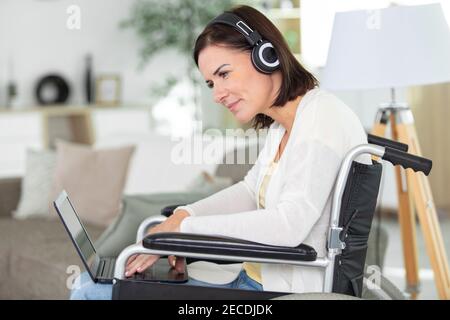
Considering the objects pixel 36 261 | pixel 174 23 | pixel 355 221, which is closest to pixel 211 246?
pixel 355 221

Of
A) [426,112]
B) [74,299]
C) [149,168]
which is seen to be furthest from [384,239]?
[426,112]

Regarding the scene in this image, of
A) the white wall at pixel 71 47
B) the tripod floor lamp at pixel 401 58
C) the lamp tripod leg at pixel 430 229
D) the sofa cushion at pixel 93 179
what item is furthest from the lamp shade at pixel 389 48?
the white wall at pixel 71 47

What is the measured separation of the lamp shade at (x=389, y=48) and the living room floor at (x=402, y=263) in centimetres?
118

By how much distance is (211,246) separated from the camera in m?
1.55

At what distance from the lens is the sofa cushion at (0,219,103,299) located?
9.50ft

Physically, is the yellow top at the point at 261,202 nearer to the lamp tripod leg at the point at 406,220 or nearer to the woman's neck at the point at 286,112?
the woman's neck at the point at 286,112

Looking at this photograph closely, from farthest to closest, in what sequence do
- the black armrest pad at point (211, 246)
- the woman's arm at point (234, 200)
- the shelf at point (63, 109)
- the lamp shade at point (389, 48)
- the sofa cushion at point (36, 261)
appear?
the shelf at point (63, 109) < the sofa cushion at point (36, 261) < the lamp shade at point (389, 48) < the woman's arm at point (234, 200) < the black armrest pad at point (211, 246)

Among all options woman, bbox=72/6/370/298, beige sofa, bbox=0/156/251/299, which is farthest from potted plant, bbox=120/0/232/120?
woman, bbox=72/6/370/298

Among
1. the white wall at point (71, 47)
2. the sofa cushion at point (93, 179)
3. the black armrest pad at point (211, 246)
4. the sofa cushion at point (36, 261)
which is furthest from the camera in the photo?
the white wall at point (71, 47)

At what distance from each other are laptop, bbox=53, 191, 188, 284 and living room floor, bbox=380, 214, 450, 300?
1738 millimetres

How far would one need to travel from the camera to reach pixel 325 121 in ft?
5.40

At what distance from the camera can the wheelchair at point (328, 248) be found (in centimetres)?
155

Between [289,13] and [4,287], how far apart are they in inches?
144

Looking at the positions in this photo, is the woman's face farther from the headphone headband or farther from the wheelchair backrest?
the wheelchair backrest
